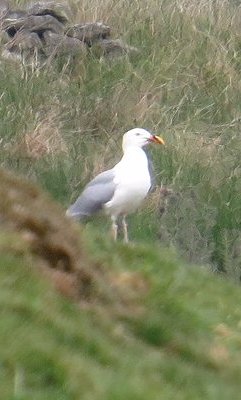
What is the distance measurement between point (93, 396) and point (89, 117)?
12.8m

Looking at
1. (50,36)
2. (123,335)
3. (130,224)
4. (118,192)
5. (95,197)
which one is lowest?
(50,36)

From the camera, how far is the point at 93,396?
4.95m

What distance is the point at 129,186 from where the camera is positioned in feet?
39.1

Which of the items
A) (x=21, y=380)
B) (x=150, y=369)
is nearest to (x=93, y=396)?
(x=21, y=380)

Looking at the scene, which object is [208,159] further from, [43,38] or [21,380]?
[21,380]

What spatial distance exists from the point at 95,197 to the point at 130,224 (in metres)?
1.11

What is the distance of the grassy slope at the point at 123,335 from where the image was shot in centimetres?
497

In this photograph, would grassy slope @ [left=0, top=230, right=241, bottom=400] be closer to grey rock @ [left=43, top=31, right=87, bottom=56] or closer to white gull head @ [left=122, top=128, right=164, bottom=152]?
white gull head @ [left=122, top=128, right=164, bottom=152]

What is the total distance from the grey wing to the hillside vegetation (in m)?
0.31

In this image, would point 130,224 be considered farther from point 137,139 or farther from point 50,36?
Result: point 50,36

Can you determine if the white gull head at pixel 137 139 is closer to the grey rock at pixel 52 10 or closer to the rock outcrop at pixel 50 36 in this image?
the rock outcrop at pixel 50 36

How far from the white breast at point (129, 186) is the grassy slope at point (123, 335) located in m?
4.13

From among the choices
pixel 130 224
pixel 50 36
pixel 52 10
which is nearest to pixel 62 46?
pixel 50 36

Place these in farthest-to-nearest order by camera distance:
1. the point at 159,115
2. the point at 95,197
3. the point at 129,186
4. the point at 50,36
→ the point at 50,36, the point at 159,115, the point at 95,197, the point at 129,186
